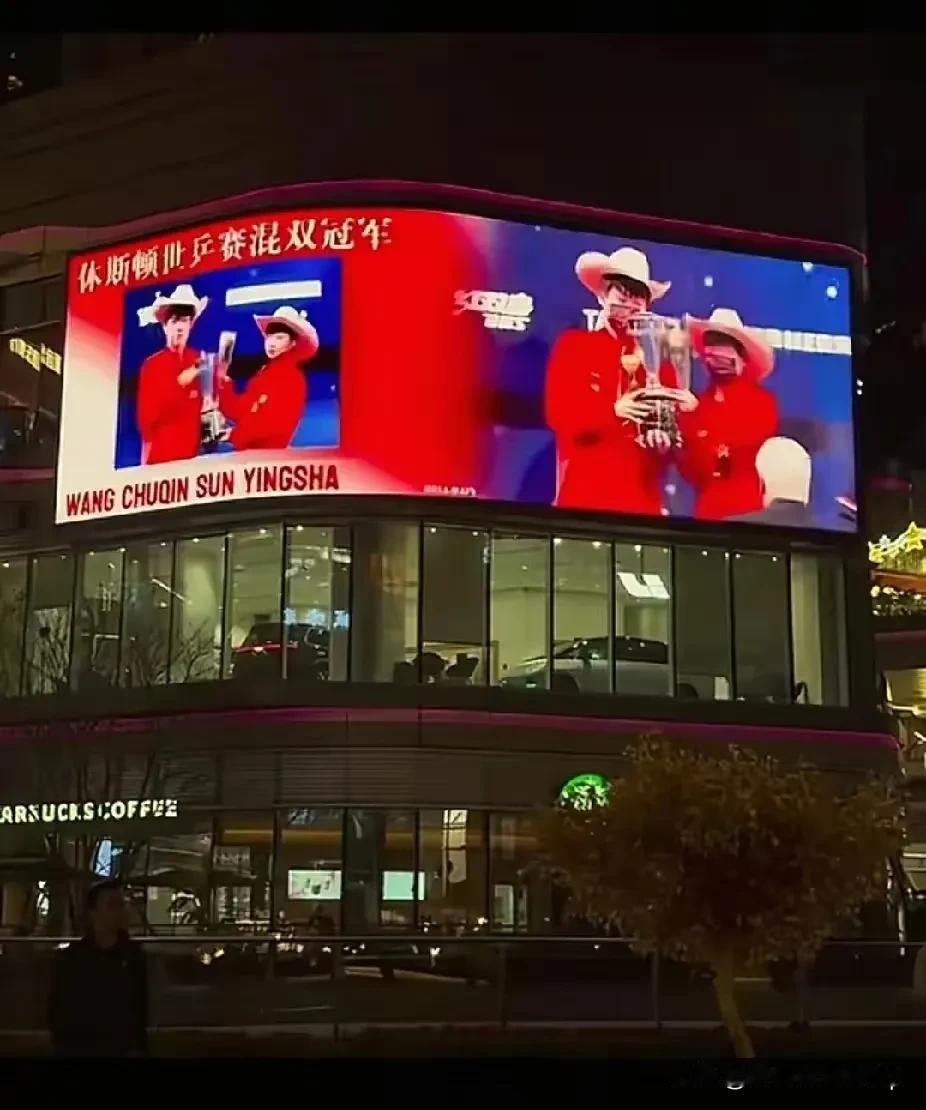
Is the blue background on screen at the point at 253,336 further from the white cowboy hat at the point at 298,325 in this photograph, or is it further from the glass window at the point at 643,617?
the glass window at the point at 643,617

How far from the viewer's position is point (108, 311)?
37.7 metres

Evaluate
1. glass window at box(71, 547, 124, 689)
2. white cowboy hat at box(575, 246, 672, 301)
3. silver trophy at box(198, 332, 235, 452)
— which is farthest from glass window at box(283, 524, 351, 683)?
white cowboy hat at box(575, 246, 672, 301)

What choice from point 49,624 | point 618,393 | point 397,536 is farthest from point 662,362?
point 49,624

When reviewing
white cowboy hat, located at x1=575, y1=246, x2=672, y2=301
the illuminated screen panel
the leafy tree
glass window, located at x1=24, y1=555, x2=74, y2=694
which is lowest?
the illuminated screen panel

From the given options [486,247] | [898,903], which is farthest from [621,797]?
[486,247]

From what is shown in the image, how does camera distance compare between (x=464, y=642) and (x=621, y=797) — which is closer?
(x=621, y=797)

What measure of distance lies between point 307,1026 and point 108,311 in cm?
2583

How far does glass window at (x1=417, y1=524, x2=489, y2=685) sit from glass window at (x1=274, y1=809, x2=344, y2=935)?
13.7 feet

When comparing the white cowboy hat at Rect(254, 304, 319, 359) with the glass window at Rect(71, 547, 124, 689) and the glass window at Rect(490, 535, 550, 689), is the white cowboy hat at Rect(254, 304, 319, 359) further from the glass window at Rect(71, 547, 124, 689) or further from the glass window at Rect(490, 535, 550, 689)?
the glass window at Rect(71, 547, 124, 689)

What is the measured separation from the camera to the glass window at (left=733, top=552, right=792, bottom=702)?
37.4 metres

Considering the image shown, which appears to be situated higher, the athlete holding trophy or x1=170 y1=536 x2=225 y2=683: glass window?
the athlete holding trophy

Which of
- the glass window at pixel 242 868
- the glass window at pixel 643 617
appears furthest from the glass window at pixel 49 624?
the glass window at pixel 643 617

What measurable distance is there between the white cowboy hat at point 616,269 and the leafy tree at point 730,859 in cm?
2570

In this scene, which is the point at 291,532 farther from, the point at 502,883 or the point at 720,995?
the point at 720,995
